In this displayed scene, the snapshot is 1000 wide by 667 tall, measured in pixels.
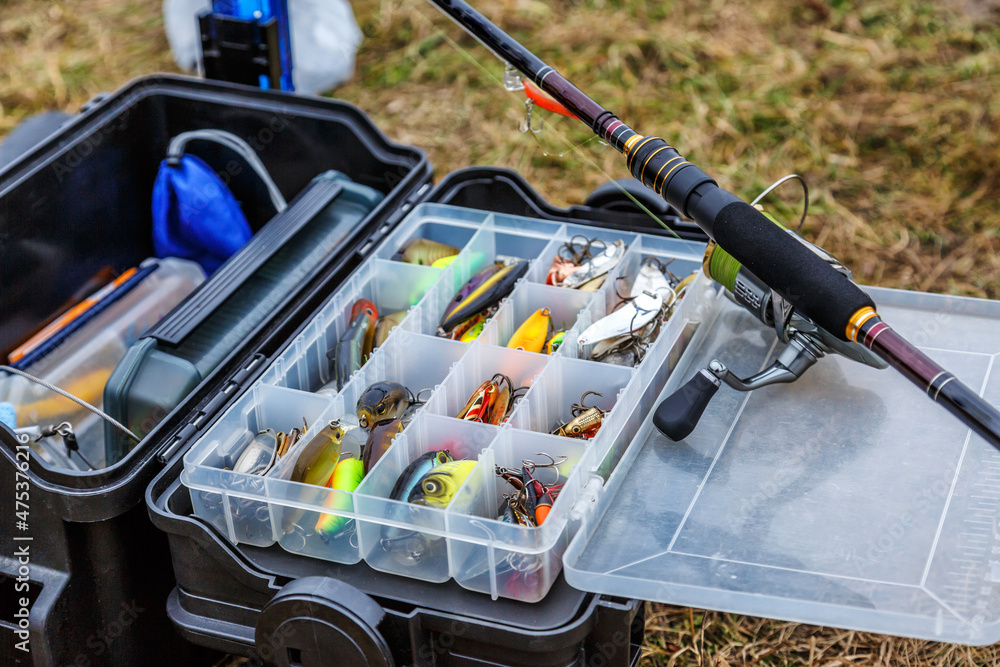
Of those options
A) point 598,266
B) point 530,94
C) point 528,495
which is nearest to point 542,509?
point 528,495

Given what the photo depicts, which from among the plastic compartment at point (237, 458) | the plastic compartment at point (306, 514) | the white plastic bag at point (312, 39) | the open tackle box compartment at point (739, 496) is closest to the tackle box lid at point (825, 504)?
the open tackle box compartment at point (739, 496)

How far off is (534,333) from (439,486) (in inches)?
13.0

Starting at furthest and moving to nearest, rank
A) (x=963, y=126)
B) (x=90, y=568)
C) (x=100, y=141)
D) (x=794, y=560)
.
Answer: (x=963, y=126)
(x=100, y=141)
(x=90, y=568)
(x=794, y=560)

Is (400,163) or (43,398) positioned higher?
(400,163)

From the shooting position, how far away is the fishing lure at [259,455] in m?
1.15

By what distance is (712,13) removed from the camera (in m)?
3.07

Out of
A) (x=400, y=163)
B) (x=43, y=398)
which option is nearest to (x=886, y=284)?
(x=400, y=163)

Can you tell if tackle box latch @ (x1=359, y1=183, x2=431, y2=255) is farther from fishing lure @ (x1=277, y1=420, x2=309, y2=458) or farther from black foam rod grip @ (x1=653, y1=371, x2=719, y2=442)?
black foam rod grip @ (x1=653, y1=371, x2=719, y2=442)

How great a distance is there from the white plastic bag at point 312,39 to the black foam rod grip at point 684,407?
6.19 feet

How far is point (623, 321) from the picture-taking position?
1.30 metres

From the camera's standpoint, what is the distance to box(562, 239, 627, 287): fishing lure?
1.44 metres

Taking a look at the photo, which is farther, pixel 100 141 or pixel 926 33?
pixel 926 33

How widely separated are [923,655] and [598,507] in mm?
697

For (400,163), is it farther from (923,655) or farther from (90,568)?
(923,655)
